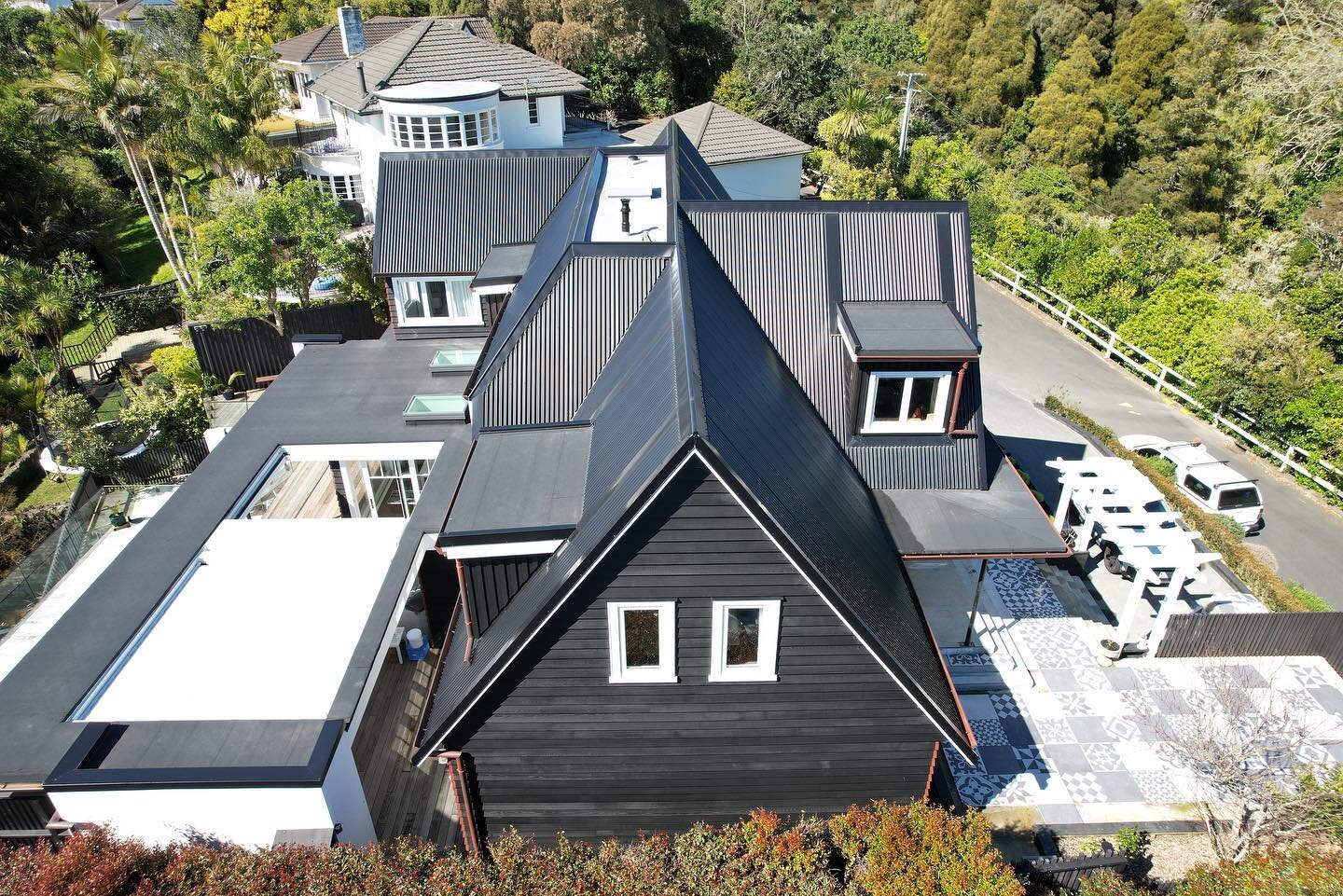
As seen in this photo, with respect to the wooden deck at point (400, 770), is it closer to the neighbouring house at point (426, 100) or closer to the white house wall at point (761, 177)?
the white house wall at point (761, 177)

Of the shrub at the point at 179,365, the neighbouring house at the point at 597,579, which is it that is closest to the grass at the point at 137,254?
the shrub at the point at 179,365

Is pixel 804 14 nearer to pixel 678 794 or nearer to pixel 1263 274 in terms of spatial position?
pixel 1263 274

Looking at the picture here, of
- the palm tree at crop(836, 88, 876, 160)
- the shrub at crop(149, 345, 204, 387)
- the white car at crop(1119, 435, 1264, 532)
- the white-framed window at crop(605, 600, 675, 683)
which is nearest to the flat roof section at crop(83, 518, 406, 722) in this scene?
the white-framed window at crop(605, 600, 675, 683)

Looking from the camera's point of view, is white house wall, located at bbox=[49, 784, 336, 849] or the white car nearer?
white house wall, located at bbox=[49, 784, 336, 849]

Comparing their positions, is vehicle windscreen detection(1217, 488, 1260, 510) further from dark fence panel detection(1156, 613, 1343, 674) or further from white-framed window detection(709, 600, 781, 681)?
white-framed window detection(709, 600, 781, 681)

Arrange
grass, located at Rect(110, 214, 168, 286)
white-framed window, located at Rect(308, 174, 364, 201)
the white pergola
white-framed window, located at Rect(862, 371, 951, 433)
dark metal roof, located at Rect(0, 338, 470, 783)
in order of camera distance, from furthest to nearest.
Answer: white-framed window, located at Rect(308, 174, 364, 201), grass, located at Rect(110, 214, 168, 286), the white pergola, white-framed window, located at Rect(862, 371, 951, 433), dark metal roof, located at Rect(0, 338, 470, 783)

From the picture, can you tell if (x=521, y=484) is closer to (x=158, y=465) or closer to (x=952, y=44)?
(x=158, y=465)

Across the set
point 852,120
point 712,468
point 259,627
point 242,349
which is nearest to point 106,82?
point 242,349

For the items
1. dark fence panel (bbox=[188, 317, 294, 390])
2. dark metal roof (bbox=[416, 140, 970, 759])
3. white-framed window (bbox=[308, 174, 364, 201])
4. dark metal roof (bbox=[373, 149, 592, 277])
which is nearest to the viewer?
dark metal roof (bbox=[416, 140, 970, 759])
